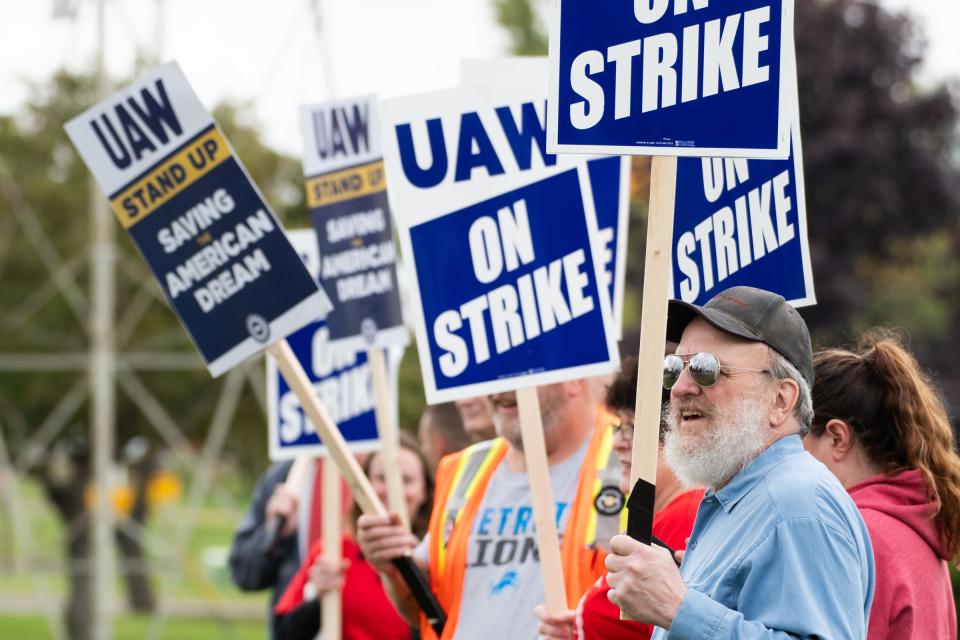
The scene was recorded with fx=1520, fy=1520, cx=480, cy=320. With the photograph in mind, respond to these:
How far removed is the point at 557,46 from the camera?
3.53m

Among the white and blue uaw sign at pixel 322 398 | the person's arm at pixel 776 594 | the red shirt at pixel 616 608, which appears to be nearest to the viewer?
the person's arm at pixel 776 594

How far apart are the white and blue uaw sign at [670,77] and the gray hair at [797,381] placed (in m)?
0.52

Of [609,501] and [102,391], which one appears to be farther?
[102,391]

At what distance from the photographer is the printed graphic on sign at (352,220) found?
5.80 m

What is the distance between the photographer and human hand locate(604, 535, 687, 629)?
9.94 feet

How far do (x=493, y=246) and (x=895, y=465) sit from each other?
131 cm

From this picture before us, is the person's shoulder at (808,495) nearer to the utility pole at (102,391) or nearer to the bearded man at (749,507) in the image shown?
the bearded man at (749,507)

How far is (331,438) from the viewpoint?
4.82m

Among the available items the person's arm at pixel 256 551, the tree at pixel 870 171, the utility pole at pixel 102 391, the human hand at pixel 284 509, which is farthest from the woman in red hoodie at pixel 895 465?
the tree at pixel 870 171

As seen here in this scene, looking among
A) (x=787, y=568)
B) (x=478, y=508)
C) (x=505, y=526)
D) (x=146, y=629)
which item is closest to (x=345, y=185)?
(x=478, y=508)

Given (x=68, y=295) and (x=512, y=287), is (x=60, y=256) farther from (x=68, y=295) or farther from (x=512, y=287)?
(x=512, y=287)

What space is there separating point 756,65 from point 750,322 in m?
0.69

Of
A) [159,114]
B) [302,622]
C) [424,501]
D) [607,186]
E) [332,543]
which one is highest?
[159,114]

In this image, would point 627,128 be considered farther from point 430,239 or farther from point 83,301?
point 83,301
